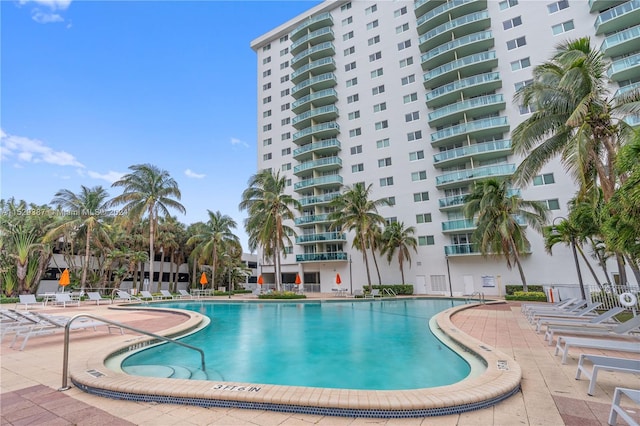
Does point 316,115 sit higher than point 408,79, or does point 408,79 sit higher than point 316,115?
point 408,79

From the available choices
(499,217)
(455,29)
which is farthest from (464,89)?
(499,217)

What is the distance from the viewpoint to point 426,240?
30.7m

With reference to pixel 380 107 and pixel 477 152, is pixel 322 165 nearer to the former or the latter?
pixel 380 107

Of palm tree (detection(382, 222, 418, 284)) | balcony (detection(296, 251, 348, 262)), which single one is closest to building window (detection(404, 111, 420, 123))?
palm tree (detection(382, 222, 418, 284))

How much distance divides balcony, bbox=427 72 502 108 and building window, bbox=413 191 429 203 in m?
9.89

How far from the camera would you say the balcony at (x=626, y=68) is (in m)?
23.1

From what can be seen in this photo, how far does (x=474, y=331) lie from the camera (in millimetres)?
9531

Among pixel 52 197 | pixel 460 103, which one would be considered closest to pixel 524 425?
pixel 460 103

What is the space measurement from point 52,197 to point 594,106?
3939cm

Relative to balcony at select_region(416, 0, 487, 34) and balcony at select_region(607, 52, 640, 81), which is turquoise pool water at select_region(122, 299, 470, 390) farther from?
balcony at select_region(416, 0, 487, 34)

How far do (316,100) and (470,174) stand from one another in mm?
21589

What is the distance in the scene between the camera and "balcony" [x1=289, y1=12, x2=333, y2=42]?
133 feet

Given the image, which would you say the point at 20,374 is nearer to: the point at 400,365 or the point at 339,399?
the point at 339,399

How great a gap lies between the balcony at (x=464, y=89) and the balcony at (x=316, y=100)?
487 inches
